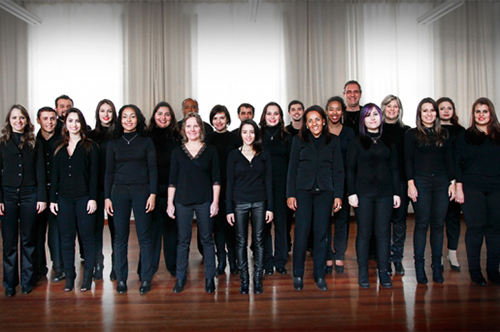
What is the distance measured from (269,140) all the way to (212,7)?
3966 millimetres

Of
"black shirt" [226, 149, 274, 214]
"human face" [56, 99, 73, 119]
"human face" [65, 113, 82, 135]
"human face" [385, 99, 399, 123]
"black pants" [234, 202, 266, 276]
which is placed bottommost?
"black pants" [234, 202, 266, 276]

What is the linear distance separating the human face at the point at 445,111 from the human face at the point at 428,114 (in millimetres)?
427

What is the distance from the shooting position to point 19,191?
130 inches

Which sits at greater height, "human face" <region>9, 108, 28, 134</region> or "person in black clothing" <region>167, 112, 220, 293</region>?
"human face" <region>9, 108, 28, 134</region>

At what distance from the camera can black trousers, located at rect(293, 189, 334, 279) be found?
3.35 m

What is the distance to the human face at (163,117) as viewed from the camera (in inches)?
144

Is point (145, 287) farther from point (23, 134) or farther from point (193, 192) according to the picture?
point (23, 134)

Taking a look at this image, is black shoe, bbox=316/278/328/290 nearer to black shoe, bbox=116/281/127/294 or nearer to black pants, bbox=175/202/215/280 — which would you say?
black pants, bbox=175/202/215/280

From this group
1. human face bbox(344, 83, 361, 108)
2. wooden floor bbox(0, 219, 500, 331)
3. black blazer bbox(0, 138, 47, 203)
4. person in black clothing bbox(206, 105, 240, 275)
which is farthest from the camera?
human face bbox(344, 83, 361, 108)

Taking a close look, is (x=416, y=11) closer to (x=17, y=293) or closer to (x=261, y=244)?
(x=261, y=244)

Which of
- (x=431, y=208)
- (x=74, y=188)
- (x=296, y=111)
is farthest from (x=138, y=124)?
(x=431, y=208)

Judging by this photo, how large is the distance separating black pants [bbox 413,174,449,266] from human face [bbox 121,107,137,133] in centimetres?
246

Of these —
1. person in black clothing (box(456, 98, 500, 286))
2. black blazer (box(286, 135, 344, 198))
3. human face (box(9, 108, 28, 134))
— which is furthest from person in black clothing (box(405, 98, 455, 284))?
human face (box(9, 108, 28, 134))

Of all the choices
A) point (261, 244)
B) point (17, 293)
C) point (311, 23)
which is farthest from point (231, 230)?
point (311, 23)
